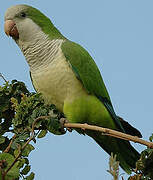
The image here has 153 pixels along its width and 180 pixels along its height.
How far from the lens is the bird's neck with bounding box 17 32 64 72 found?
297cm

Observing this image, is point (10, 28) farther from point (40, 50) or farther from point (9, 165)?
point (9, 165)

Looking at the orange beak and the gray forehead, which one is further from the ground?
the gray forehead

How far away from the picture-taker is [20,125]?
190 cm

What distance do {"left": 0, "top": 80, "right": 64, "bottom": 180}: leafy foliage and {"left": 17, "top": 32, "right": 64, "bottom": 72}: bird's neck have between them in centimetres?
72

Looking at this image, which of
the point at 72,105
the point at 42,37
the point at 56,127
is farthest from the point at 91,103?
the point at 56,127

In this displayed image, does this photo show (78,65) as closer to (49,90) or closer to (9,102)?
(49,90)

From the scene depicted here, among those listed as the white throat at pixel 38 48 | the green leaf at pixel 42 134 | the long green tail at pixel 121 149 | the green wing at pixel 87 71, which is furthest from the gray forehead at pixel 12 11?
the green leaf at pixel 42 134

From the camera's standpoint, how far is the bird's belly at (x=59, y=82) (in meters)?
2.87

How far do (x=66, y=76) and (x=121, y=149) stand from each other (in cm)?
95

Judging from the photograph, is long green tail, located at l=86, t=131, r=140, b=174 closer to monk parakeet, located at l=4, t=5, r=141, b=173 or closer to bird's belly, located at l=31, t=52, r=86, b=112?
monk parakeet, located at l=4, t=5, r=141, b=173

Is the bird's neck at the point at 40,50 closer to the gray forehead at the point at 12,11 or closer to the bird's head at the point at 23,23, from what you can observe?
the bird's head at the point at 23,23

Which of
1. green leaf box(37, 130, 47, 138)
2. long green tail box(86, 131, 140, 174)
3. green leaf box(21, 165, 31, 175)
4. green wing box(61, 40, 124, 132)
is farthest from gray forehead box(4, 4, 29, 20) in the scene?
green leaf box(21, 165, 31, 175)

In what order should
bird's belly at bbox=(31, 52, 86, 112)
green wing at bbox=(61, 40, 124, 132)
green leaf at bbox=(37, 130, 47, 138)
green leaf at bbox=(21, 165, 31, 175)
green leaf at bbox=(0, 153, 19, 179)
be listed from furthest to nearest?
green wing at bbox=(61, 40, 124, 132), bird's belly at bbox=(31, 52, 86, 112), green leaf at bbox=(37, 130, 47, 138), green leaf at bbox=(21, 165, 31, 175), green leaf at bbox=(0, 153, 19, 179)

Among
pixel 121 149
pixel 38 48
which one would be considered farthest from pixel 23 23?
pixel 121 149
